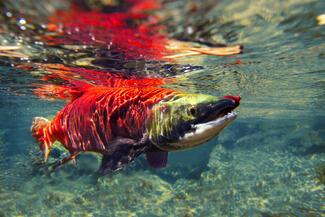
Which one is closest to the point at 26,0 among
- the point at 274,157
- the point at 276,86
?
the point at 276,86

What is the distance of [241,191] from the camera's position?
15.7 m

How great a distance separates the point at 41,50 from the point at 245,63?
796cm

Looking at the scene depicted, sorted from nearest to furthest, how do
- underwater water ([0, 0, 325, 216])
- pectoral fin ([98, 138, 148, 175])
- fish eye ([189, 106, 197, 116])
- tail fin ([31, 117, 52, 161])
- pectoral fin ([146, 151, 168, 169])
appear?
fish eye ([189, 106, 197, 116])
pectoral fin ([98, 138, 148, 175])
pectoral fin ([146, 151, 168, 169])
tail fin ([31, 117, 52, 161])
underwater water ([0, 0, 325, 216])

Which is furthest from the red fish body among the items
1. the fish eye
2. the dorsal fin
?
the dorsal fin

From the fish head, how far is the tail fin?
3.09 m

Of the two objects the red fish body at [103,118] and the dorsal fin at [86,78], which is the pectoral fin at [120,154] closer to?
the red fish body at [103,118]

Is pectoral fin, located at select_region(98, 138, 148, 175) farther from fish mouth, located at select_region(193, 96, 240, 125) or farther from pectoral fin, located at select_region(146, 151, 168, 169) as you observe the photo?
fish mouth, located at select_region(193, 96, 240, 125)

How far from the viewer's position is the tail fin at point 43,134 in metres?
6.38

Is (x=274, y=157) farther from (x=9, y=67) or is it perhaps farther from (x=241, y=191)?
(x=9, y=67)

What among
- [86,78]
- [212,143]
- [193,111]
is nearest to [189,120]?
[193,111]

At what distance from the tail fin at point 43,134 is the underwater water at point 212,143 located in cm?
244

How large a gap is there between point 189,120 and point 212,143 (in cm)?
2092

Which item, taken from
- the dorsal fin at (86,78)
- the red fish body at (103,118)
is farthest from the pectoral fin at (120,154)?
the dorsal fin at (86,78)

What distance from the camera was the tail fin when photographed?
6379 millimetres
